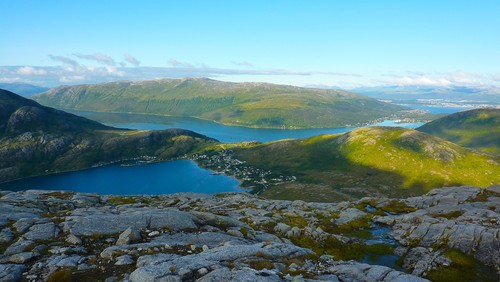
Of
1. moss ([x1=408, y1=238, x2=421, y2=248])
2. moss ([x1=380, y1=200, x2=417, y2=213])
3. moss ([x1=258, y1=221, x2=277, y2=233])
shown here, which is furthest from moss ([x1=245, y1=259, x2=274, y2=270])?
moss ([x1=380, y1=200, x2=417, y2=213])

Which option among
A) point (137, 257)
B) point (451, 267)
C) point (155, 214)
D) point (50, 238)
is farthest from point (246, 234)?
point (451, 267)

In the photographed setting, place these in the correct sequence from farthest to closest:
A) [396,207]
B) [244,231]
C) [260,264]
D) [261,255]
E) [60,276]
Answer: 1. [396,207]
2. [244,231]
3. [261,255]
4. [260,264]
5. [60,276]

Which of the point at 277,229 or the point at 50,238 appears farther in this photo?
the point at 277,229

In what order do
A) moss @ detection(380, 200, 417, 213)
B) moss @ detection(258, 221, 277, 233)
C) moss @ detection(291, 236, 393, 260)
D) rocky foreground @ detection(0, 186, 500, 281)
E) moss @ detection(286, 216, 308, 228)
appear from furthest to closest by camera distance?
moss @ detection(380, 200, 417, 213) → moss @ detection(286, 216, 308, 228) → moss @ detection(258, 221, 277, 233) → moss @ detection(291, 236, 393, 260) → rocky foreground @ detection(0, 186, 500, 281)

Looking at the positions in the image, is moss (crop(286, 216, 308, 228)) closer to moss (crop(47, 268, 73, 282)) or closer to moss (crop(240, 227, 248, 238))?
moss (crop(240, 227, 248, 238))

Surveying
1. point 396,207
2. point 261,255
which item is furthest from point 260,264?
point 396,207

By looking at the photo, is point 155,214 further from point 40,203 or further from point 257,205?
point 257,205

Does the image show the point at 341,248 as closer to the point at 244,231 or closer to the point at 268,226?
the point at 268,226

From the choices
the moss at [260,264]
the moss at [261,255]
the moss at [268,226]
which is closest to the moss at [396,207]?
the moss at [268,226]
